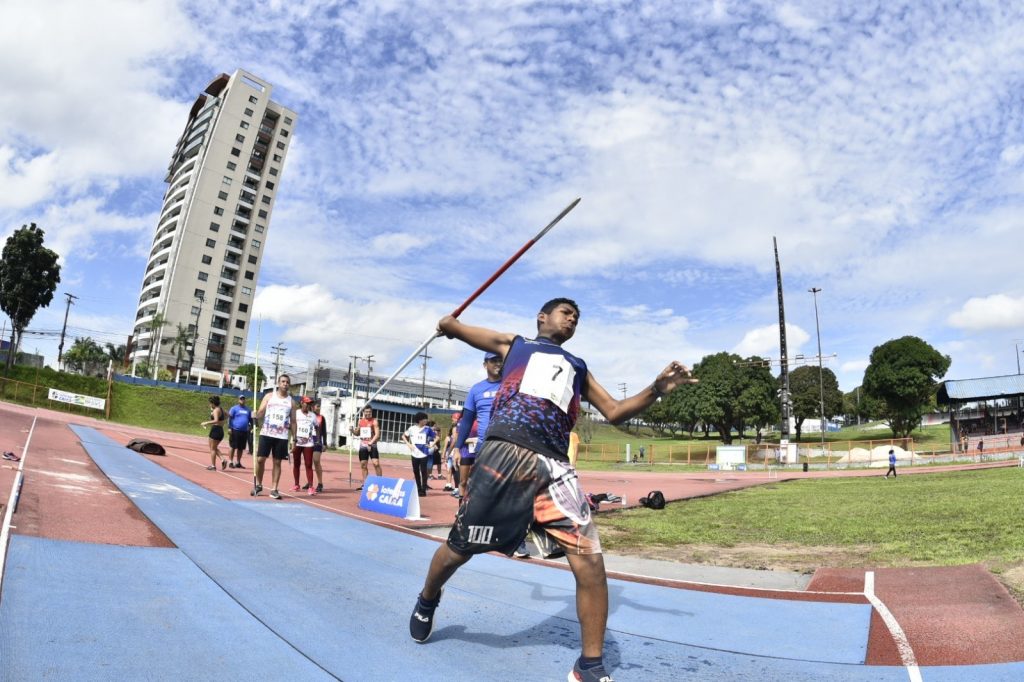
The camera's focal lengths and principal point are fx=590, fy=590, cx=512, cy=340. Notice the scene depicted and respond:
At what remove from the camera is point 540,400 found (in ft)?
9.56

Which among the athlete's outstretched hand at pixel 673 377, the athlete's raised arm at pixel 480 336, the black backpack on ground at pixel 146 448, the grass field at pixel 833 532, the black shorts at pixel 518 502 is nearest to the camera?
the black shorts at pixel 518 502

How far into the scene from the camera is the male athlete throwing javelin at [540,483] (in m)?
2.64

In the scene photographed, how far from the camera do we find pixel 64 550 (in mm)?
3951

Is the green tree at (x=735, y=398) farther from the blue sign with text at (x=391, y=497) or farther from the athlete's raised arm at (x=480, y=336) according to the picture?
the athlete's raised arm at (x=480, y=336)

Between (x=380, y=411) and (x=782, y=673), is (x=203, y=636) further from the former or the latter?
(x=380, y=411)

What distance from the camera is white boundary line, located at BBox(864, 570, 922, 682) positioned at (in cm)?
288

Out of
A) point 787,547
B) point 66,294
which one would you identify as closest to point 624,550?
point 787,547

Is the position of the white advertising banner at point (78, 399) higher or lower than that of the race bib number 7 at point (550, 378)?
higher

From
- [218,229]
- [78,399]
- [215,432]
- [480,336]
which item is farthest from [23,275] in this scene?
[480,336]

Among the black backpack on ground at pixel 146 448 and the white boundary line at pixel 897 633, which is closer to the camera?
the white boundary line at pixel 897 633

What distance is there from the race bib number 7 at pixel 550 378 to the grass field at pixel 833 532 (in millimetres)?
3575

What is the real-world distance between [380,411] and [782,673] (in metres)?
54.5

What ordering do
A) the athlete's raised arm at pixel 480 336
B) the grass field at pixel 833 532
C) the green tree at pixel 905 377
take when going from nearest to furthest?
the athlete's raised arm at pixel 480 336, the grass field at pixel 833 532, the green tree at pixel 905 377

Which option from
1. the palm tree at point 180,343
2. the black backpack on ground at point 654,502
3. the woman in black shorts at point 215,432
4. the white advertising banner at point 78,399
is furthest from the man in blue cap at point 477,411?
the palm tree at point 180,343
